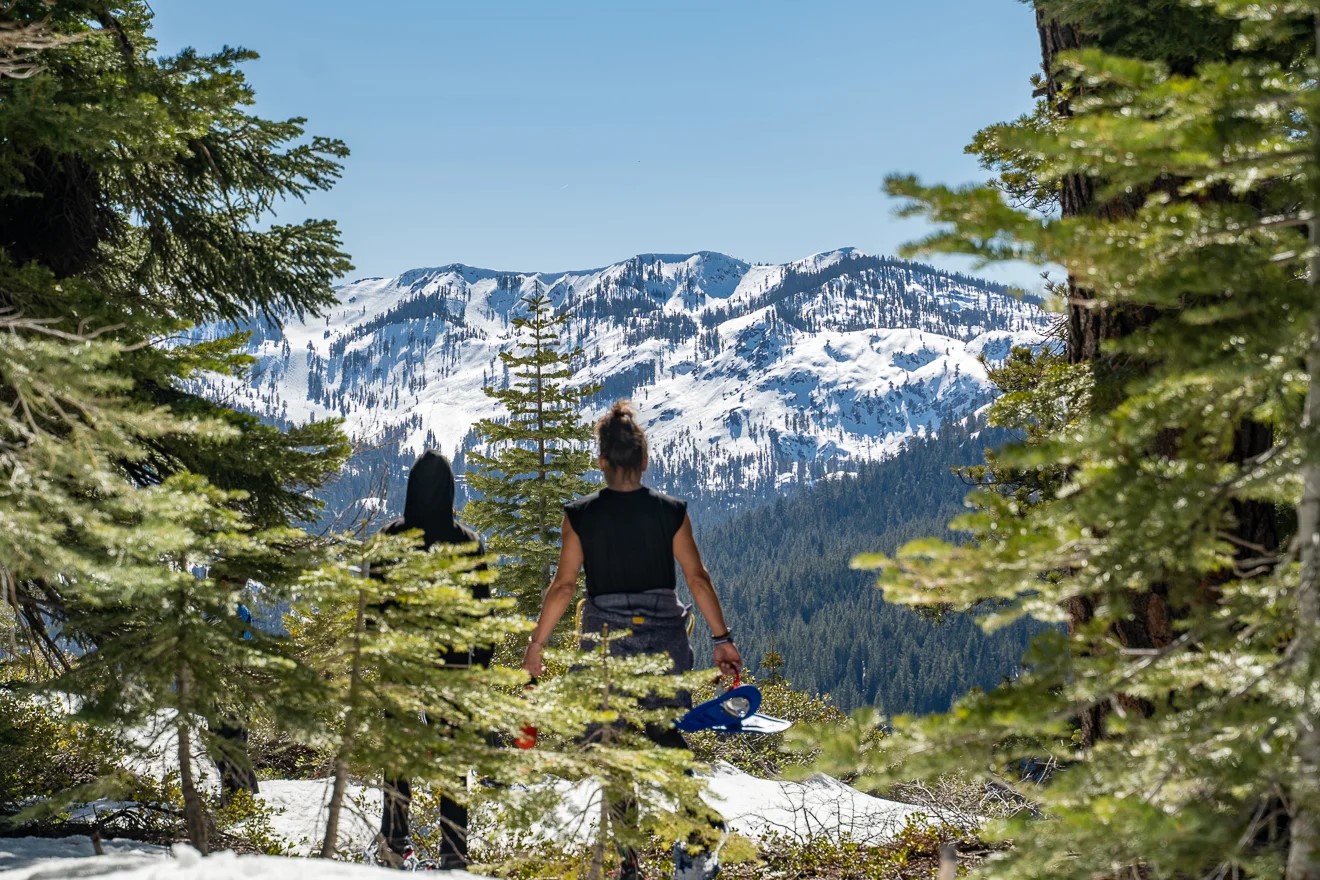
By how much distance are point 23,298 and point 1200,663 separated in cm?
558

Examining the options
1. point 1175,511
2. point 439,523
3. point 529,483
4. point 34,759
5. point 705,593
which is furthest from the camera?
point 529,483

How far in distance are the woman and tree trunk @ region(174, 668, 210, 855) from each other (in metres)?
1.58

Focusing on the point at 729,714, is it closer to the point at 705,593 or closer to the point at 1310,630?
the point at 705,593

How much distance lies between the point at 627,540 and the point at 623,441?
1.73 feet

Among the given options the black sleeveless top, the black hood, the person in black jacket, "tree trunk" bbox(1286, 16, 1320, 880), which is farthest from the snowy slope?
"tree trunk" bbox(1286, 16, 1320, 880)

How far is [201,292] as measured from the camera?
712cm

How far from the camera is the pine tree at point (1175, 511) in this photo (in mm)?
2074

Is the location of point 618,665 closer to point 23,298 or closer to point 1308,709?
point 1308,709

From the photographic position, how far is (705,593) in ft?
16.8

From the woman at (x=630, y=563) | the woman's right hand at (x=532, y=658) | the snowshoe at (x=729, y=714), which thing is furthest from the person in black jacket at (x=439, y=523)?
the snowshoe at (x=729, y=714)

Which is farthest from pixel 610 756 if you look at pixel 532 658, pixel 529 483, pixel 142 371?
pixel 529 483

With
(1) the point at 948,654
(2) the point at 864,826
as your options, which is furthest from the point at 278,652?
(1) the point at 948,654

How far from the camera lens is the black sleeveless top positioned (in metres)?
4.69

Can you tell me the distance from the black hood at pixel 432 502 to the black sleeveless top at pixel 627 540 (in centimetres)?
132
